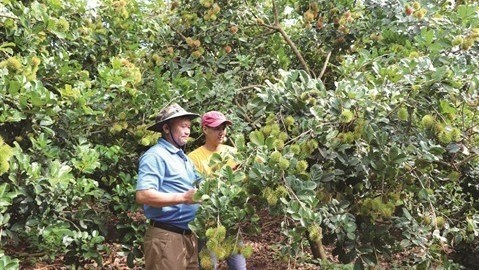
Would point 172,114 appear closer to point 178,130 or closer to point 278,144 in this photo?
point 178,130

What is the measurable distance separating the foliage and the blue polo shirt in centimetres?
37

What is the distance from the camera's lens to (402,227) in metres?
2.26

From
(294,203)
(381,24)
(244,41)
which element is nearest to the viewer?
(294,203)

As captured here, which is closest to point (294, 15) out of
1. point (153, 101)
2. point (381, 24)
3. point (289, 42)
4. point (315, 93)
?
point (289, 42)

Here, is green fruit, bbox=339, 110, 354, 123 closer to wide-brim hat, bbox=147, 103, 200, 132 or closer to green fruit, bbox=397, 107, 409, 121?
green fruit, bbox=397, 107, 409, 121

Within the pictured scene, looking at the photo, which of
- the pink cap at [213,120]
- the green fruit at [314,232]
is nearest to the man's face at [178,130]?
the pink cap at [213,120]

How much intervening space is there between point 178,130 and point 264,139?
538 mm

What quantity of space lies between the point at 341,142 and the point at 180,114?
75 centimetres

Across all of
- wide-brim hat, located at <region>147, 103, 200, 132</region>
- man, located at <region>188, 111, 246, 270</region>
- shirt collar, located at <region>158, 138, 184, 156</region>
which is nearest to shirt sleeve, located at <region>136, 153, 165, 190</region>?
shirt collar, located at <region>158, 138, 184, 156</region>

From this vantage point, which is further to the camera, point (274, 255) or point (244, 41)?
point (274, 255)

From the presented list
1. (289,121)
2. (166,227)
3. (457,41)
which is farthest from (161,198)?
(457,41)

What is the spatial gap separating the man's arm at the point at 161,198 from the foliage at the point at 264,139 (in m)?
0.17

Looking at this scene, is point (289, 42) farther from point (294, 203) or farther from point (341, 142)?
point (294, 203)

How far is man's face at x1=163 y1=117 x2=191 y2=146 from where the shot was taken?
7.98 feet
